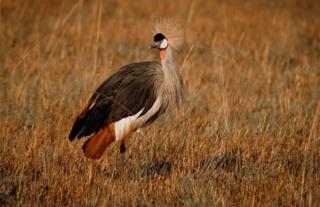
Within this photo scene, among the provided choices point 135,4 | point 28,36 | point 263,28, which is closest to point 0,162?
point 28,36

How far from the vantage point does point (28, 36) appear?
875 cm

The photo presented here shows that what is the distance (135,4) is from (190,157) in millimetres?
7696

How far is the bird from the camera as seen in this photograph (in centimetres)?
434

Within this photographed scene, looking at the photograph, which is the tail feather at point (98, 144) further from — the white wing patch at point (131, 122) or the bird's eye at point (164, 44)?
the bird's eye at point (164, 44)

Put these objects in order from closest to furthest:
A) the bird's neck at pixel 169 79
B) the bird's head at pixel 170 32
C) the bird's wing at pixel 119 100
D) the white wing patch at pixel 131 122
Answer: the bird's wing at pixel 119 100
the white wing patch at pixel 131 122
the bird's neck at pixel 169 79
the bird's head at pixel 170 32

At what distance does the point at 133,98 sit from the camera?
4.48 metres

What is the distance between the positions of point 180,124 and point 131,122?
3.07ft

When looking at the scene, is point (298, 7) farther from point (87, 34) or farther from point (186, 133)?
point (186, 133)

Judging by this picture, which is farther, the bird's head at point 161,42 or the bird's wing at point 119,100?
the bird's head at point 161,42

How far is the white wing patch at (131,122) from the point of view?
4441 millimetres

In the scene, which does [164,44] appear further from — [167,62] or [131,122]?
[131,122]

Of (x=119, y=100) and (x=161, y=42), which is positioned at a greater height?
(x=161, y=42)

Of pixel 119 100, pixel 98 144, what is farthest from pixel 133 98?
pixel 98 144

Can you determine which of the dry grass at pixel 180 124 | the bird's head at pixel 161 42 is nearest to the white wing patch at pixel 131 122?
the dry grass at pixel 180 124
